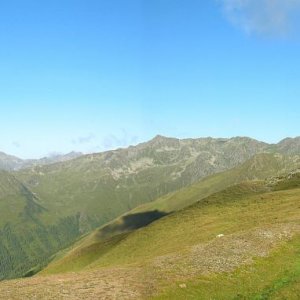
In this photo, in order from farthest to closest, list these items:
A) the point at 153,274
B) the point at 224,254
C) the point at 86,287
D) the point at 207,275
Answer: the point at 224,254 < the point at 153,274 < the point at 207,275 < the point at 86,287

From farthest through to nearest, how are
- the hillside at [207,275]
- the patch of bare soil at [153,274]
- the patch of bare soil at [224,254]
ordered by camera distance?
the patch of bare soil at [224,254], the patch of bare soil at [153,274], the hillside at [207,275]

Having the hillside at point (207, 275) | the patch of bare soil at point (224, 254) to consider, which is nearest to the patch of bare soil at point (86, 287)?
the hillside at point (207, 275)

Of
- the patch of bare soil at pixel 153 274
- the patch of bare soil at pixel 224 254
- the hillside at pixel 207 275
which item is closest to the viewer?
the hillside at pixel 207 275

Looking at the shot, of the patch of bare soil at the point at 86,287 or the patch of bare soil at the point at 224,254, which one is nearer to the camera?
the patch of bare soil at the point at 86,287

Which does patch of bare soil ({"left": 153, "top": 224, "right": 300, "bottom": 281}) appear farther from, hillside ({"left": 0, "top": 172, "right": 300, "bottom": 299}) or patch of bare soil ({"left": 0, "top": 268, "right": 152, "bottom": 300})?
patch of bare soil ({"left": 0, "top": 268, "right": 152, "bottom": 300})

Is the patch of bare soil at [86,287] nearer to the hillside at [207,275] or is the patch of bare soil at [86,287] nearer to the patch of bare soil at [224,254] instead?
the hillside at [207,275]

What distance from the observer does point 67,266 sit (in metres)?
123

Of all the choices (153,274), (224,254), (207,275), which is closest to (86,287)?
(153,274)

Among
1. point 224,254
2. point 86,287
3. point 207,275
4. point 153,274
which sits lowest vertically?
point 207,275

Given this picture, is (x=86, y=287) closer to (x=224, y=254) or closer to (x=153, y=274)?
(x=153, y=274)

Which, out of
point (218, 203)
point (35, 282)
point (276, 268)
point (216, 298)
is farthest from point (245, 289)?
point (218, 203)

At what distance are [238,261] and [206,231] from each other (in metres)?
33.7

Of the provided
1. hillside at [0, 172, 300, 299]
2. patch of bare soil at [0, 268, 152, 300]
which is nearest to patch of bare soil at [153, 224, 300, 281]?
hillside at [0, 172, 300, 299]

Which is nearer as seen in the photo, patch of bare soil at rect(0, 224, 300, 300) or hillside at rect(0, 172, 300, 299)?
hillside at rect(0, 172, 300, 299)
